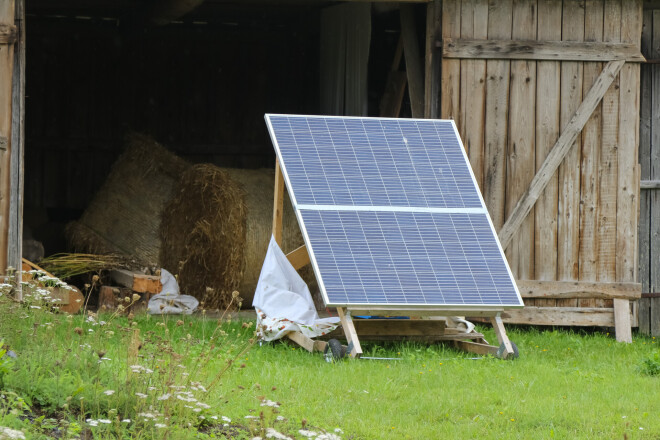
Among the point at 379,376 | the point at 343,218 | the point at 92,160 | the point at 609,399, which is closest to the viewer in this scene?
the point at 609,399

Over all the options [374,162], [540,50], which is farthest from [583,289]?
[374,162]

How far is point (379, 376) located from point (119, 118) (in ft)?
28.1

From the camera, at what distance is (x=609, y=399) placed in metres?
5.49

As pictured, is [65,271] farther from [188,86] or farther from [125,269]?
[188,86]

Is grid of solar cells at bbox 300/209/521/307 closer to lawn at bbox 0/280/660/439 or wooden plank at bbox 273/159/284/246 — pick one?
lawn at bbox 0/280/660/439

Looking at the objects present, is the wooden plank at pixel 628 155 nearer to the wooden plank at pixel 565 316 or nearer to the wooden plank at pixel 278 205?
the wooden plank at pixel 565 316

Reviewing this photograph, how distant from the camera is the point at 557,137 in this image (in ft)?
28.5

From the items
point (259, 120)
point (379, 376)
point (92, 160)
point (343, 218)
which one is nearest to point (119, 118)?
point (92, 160)

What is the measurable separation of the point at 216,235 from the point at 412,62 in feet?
8.40

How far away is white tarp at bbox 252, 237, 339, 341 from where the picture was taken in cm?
703

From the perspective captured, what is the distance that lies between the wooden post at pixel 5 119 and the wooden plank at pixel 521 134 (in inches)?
166

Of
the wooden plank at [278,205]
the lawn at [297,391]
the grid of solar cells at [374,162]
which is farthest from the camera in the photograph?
the wooden plank at [278,205]

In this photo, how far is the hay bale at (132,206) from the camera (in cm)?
990

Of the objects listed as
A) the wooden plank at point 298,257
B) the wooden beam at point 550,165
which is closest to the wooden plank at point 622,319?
the wooden beam at point 550,165
